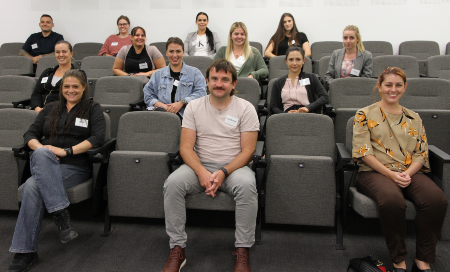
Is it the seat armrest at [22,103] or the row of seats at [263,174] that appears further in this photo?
the seat armrest at [22,103]

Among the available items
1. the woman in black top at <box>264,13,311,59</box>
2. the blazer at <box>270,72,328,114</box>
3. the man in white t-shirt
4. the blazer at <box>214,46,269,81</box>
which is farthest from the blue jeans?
the woman in black top at <box>264,13,311,59</box>

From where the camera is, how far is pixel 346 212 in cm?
195

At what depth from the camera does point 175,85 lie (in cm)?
295

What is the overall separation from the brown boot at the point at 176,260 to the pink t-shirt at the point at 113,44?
382 cm

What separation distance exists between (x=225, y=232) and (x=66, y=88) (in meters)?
1.38

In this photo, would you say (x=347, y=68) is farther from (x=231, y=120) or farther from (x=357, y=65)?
(x=231, y=120)

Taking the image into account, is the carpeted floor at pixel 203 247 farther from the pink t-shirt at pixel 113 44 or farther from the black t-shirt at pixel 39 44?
the black t-shirt at pixel 39 44

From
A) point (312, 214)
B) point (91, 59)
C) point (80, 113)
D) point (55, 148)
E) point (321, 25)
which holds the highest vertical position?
point (321, 25)

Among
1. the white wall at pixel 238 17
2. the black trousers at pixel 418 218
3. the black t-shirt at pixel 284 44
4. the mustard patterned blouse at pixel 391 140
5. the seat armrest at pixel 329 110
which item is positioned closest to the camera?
the black trousers at pixel 418 218

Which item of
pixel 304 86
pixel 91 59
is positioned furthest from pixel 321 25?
pixel 91 59

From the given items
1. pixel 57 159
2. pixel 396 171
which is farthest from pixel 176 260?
pixel 396 171

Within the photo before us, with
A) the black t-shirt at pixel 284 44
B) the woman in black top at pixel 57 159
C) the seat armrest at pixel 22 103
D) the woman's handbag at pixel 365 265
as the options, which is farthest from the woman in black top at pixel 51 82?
the woman's handbag at pixel 365 265

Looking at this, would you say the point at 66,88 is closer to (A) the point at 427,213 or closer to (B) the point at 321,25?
(A) the point at 427,213

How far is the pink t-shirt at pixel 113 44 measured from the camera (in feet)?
16.2
